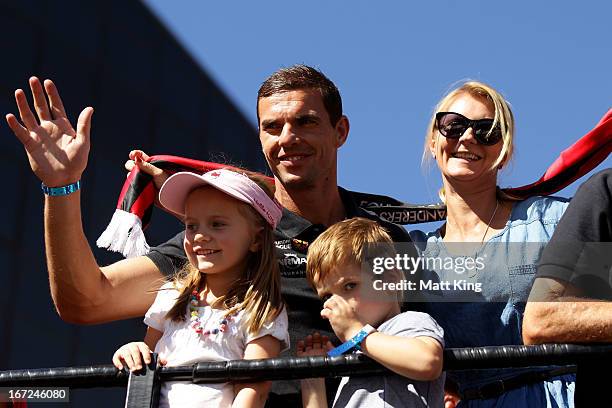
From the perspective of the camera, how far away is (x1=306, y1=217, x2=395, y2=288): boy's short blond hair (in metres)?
3.37

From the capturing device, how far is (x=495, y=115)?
4336 millimetres

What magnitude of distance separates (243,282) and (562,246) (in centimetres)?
96

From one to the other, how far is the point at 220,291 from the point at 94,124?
12.1 m

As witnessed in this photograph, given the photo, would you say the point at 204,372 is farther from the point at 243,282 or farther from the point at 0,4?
the point at 0,4

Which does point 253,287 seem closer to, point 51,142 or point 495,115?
point 51,142

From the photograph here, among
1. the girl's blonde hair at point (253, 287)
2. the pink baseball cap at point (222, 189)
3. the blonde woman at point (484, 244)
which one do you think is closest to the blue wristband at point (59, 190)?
the pink baseball cap at point (222, 189)

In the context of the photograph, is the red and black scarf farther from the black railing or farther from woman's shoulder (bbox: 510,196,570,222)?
the black railing

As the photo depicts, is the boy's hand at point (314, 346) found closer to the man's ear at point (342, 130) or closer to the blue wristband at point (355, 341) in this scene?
the blue wristband at point (355, 341)

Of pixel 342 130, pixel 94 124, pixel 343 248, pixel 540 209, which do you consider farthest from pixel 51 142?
pixel 94 124

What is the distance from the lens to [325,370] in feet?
9.73

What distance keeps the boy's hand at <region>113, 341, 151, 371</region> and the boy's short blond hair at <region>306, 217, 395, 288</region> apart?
0.53m

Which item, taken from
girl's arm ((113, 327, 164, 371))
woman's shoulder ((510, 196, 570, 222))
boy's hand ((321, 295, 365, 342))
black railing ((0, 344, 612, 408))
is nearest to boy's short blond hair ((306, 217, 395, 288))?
boy's hand ((321, 295, 365, 342))

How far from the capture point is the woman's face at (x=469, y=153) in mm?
4289

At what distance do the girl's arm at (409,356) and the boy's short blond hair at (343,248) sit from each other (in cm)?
33
